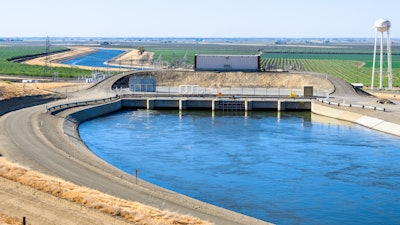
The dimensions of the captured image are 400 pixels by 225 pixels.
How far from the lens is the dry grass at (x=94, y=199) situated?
32.8 m

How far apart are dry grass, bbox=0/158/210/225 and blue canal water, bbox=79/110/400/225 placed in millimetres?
8109

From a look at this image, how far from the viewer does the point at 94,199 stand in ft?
116

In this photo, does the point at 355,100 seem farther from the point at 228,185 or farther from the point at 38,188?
the point at 38,188

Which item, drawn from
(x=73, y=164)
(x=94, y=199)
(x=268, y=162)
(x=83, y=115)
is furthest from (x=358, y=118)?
(x=94, y=199)

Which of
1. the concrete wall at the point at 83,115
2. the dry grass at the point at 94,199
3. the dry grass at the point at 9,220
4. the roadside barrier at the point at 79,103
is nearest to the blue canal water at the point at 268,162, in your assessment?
the concrete wall at the point at 83,115

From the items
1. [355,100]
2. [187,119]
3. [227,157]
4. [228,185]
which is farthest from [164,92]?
[228,185]

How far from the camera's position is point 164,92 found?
10362 cm

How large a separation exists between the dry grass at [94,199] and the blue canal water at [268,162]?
811 centimetres

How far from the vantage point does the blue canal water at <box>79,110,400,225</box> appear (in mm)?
42000

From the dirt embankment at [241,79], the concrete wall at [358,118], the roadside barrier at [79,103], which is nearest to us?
the concrete wall at [358,118]

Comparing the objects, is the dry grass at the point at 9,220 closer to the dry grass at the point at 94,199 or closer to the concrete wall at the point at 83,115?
the dry grass at the point at 94,199

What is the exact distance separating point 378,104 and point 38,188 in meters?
59.2

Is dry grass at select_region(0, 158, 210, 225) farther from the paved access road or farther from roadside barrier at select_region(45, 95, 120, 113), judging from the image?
roadside barrier at select_region(45, 95, 120, 113)
